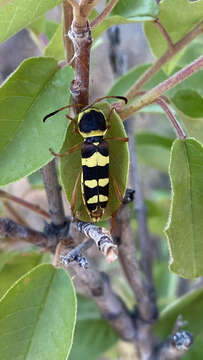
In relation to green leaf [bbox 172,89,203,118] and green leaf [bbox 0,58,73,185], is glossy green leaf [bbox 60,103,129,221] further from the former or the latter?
green leaf [bbox 172,89,203,118]

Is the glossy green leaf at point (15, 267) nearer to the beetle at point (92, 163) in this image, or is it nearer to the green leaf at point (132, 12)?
the beetle at point (92, 163)

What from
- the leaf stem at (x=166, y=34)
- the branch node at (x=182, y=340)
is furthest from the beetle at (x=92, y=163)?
the branch node at (x=182, y=340)

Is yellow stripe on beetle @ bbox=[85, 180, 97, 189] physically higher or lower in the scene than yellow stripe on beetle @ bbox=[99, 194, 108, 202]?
higher

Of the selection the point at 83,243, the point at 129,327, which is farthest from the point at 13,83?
the point at 129,327

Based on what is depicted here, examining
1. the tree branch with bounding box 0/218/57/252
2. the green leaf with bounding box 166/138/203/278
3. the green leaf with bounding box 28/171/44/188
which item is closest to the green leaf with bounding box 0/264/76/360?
the tree branch with bounding box 0/218/57/252

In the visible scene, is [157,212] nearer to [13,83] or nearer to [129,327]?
[129,327]

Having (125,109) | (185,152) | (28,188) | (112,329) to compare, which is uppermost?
(125,109)
